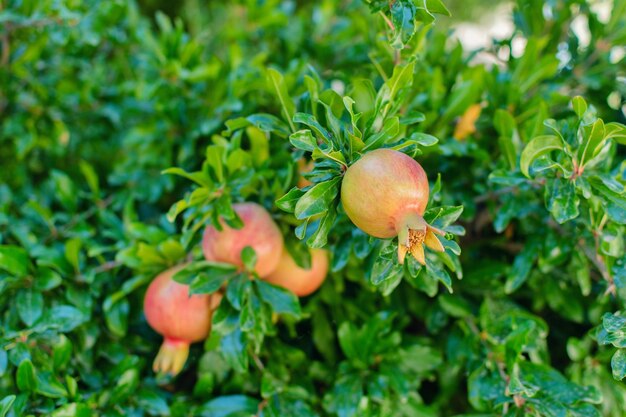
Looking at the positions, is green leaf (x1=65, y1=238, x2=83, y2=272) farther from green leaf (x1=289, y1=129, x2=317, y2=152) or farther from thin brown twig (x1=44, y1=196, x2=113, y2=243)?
green leaf (x1=289, y1=129, x2=317, y2=152)

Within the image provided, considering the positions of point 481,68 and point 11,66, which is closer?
point 481,68

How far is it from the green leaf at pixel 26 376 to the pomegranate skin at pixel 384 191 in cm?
59

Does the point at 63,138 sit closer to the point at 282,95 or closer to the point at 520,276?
the point at 282,95

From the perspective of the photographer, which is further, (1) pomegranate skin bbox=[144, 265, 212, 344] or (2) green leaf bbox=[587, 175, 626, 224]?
(1) pomegranate skin bbox=[144, 265, 212, 344]

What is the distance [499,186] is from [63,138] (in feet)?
3.80

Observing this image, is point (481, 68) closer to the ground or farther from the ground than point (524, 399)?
farther from the ground

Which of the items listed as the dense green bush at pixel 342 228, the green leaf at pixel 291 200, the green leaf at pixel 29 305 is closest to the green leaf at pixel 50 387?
the dense green bush at pixel 342 228

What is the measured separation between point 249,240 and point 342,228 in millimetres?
157

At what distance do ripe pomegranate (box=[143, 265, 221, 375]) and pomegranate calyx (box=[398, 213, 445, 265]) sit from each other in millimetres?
438

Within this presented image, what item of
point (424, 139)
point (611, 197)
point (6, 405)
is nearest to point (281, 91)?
point (424, 139)

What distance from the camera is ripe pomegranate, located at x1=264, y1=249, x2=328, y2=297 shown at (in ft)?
3.19

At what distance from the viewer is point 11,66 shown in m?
1.39

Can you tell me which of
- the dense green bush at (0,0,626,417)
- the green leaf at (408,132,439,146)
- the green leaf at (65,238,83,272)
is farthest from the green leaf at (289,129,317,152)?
the green leaf at (65,238,83,272)

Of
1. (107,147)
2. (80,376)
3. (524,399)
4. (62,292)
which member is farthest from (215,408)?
(107,147)
